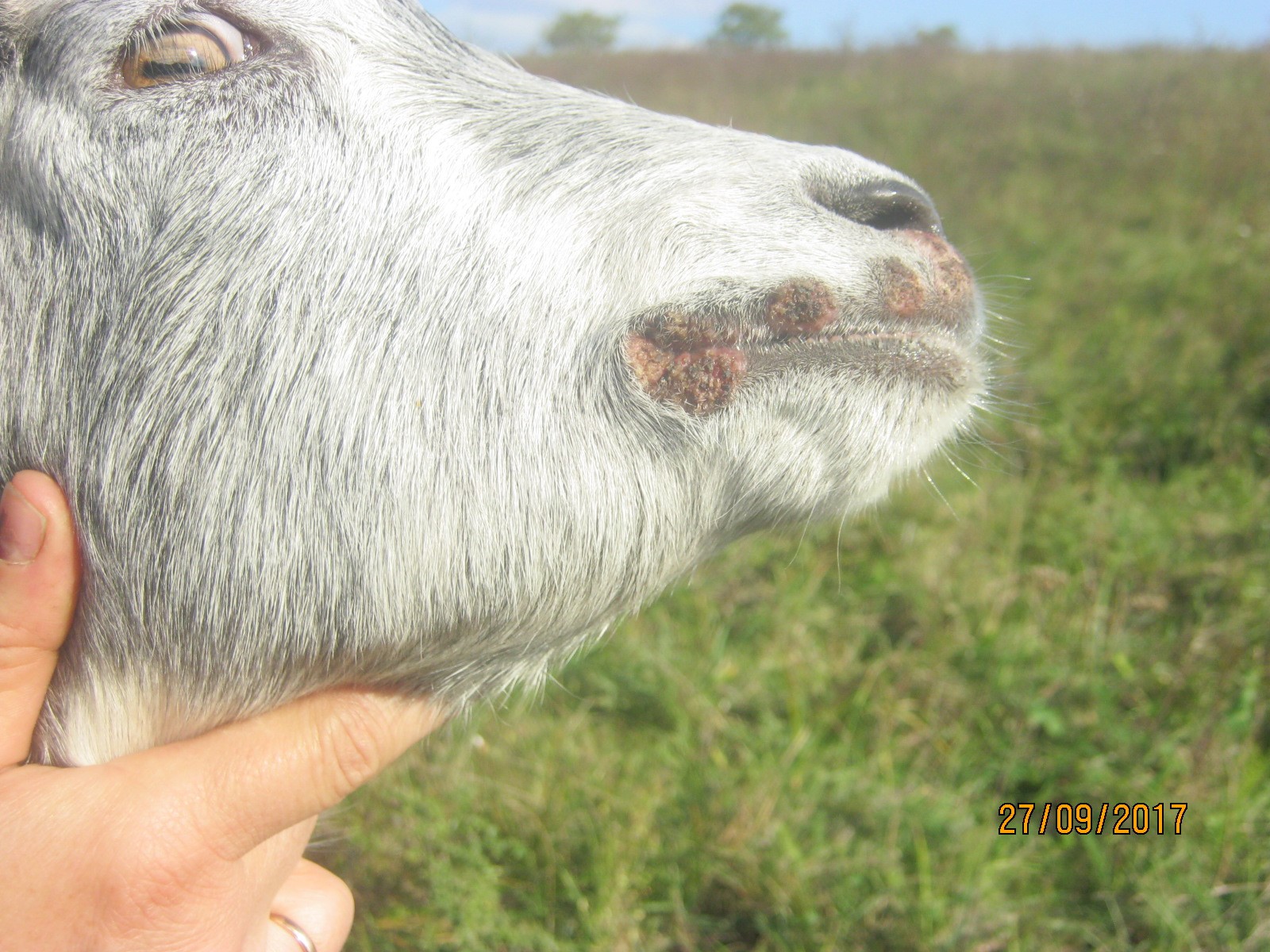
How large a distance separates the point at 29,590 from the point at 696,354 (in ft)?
3.83

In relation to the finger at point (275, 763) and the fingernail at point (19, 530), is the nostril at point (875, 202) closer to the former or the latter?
the finger at point (275, 763)

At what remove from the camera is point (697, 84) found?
1144 cm

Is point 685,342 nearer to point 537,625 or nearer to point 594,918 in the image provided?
point 537,625

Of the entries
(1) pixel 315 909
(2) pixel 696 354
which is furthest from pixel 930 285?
(1) pixel 315 909

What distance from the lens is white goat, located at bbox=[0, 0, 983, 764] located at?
4.52 feet

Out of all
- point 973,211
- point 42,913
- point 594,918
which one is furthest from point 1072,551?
point 973,211

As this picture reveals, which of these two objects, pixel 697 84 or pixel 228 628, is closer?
pixel 228 628

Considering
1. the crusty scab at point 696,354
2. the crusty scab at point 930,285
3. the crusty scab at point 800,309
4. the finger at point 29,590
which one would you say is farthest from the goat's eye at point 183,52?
the crusty scab at point 930,285

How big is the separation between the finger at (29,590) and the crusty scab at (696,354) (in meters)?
1.00

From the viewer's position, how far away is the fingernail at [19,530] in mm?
1406

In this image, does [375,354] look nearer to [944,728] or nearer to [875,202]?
[875,202]

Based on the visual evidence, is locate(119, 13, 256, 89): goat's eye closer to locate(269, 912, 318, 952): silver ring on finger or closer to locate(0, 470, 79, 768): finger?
locate(0, 470, 79, 768): finger

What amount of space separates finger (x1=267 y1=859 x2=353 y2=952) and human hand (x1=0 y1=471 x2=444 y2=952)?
1.00 ft

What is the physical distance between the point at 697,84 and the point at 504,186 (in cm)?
1103
